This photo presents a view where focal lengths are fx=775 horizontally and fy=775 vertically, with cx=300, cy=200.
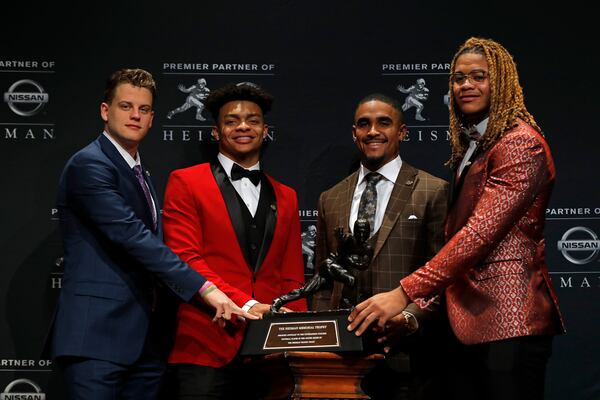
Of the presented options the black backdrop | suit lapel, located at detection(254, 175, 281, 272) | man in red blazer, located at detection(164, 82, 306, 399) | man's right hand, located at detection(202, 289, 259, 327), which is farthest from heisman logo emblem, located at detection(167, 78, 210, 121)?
man's right hand, located at detection(202, 289, 259, 327)

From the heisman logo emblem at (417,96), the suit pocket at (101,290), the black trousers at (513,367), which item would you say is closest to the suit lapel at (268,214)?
the suit pocket at (101,290)

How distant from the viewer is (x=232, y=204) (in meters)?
3.62

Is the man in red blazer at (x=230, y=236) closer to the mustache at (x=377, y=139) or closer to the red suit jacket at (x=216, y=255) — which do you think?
the red suit jacket at (x=216, y=255)

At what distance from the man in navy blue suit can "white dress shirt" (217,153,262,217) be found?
441 mm

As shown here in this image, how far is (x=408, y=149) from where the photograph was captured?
4.32m

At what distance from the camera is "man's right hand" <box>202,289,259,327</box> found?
3.24 meters

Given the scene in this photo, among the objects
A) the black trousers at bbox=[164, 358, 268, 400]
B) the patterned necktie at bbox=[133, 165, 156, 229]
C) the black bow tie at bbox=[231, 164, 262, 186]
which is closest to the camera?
the black trousers at bbox=[164, 358, 268, 400]

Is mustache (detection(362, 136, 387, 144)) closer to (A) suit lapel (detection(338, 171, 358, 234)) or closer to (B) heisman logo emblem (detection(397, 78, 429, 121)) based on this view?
(A) suit lapel (detection(338, 171, 358, 234))

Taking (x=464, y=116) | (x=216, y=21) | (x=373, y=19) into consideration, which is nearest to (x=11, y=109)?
(x=216, y=21)

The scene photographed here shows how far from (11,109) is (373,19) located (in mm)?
2079

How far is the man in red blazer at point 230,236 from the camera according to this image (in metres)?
3.39

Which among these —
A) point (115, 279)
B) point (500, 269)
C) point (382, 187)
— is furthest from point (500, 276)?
point (115, 279)

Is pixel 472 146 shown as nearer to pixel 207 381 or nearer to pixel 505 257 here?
pixel 505 257

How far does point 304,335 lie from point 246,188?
1.10m
